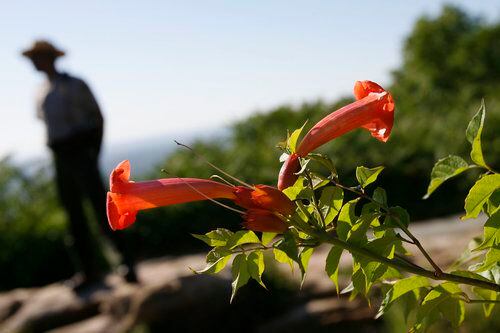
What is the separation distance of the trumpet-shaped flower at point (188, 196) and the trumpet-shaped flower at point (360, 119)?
13 centimetres

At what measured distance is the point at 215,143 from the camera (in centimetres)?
1220

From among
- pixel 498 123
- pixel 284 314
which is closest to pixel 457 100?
pixel 498 123

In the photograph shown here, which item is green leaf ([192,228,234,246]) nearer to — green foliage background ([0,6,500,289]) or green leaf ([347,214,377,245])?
green leaf ([347,214,377,245])

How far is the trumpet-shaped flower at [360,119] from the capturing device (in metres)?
1.13

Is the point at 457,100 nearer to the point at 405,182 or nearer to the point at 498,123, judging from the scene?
the point at 498,123

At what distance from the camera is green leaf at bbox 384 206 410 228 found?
0.98 m

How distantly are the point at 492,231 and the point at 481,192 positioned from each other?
0.07 m

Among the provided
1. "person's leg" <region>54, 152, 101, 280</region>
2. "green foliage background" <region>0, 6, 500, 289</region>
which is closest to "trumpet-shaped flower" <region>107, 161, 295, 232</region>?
"person's leg" <region>54, 152, 101, 280</region>

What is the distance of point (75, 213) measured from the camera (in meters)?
5.75

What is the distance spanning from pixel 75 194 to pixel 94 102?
114cm

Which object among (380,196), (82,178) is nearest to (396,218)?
(380,196)

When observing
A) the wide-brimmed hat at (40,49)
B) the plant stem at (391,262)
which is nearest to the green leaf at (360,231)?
the plant stem at (391,262)

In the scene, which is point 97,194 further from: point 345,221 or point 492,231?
point 492,231

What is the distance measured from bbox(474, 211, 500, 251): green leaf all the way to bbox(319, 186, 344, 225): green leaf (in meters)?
0.24
